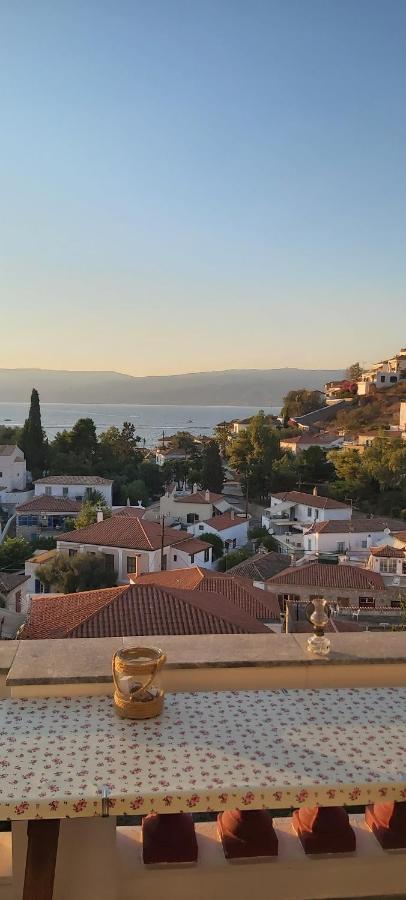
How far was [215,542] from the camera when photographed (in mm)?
28031

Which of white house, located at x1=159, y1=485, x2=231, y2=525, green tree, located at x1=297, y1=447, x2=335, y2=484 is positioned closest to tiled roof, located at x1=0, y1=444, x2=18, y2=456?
white house, located at x1=159, y1=485, x2=231, y2=525

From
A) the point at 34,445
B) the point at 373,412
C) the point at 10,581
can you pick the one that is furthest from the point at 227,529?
the point at 373,412

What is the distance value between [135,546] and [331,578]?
6.29 m

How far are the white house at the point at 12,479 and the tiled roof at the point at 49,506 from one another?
5.44 meters

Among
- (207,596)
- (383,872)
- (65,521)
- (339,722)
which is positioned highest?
(339,722)

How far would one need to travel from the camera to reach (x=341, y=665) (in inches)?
107

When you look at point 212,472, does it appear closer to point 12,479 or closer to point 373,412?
point 12,479

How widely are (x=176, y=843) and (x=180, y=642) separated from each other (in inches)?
30.9

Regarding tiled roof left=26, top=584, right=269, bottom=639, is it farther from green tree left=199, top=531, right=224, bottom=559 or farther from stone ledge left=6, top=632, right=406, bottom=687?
green tree left=199, top=531, right=224, bottom=559

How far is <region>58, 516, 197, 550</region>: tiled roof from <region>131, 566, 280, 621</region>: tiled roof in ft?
14.0

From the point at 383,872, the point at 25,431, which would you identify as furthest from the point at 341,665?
the point at 25,431

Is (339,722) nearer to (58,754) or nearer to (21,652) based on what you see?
(58,754)

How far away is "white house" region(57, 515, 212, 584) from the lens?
20.9m

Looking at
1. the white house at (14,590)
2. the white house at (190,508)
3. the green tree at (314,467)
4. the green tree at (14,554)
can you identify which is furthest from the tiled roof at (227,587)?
the green tree at (314,467)
